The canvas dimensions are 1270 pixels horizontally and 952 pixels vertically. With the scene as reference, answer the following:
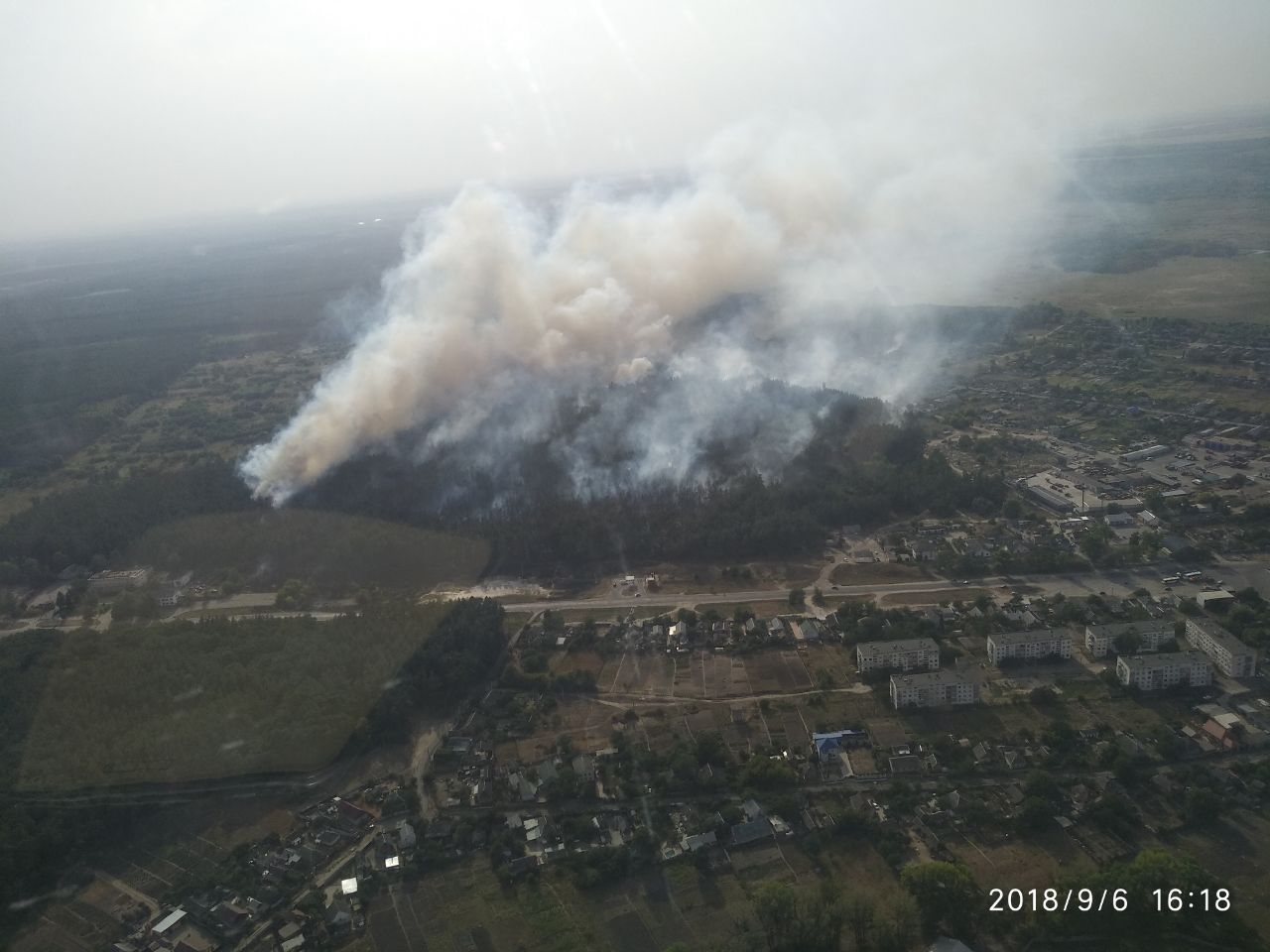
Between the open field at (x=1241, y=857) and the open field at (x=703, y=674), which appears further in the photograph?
the open field at (x=703, y=674)

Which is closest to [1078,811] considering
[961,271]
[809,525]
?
[809,525]

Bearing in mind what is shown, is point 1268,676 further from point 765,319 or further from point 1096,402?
point 765,319

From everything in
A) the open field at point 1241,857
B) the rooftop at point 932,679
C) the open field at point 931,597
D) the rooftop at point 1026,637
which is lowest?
the open field at point 1241,857

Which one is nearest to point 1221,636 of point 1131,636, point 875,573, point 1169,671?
point 1131,636

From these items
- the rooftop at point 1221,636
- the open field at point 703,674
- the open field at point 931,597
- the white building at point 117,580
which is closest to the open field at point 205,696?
the white building at point 117,580

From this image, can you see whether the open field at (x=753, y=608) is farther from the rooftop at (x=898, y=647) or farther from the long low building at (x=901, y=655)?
the long low building at (x=901, y=655)
